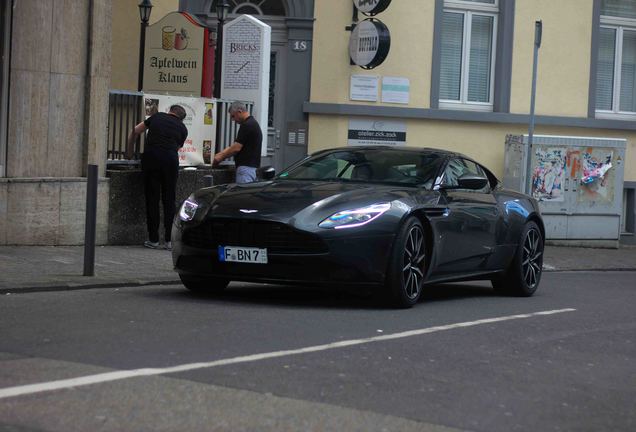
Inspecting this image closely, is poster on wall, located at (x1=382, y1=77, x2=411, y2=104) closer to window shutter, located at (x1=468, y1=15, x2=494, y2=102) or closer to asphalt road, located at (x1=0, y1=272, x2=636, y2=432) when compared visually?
window shutter, located at (x1=468, y1=15, x2=494, y2=102)

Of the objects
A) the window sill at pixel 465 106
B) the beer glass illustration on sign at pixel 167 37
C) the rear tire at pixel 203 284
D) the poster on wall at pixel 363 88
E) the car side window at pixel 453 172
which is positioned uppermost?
the beer glass illustration on sign at pixel 167 37

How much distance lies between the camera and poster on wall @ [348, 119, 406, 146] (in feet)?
65.2

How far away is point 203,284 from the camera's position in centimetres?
1032

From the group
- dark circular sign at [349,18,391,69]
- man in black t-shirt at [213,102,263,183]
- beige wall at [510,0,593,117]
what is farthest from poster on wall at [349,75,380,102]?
man in black t-shirt at [213,102,263,183]

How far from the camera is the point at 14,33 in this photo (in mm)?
14031

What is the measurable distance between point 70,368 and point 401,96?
14.3m

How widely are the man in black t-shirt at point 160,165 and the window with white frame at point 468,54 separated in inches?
273

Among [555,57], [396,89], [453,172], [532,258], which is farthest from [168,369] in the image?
[555,57]

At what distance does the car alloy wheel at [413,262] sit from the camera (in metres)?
9.79

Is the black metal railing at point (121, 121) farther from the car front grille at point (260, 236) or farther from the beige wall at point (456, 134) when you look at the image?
the car front grille at point (260, 236)

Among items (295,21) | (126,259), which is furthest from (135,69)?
(126,259)

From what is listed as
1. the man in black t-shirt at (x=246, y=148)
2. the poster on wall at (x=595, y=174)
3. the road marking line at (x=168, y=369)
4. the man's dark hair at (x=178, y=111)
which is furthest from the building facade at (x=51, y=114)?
the poster on wall at (x=595, y=174)

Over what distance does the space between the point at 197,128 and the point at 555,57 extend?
24.9ft

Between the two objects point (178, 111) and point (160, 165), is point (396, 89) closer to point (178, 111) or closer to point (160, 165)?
point (178, 111)
